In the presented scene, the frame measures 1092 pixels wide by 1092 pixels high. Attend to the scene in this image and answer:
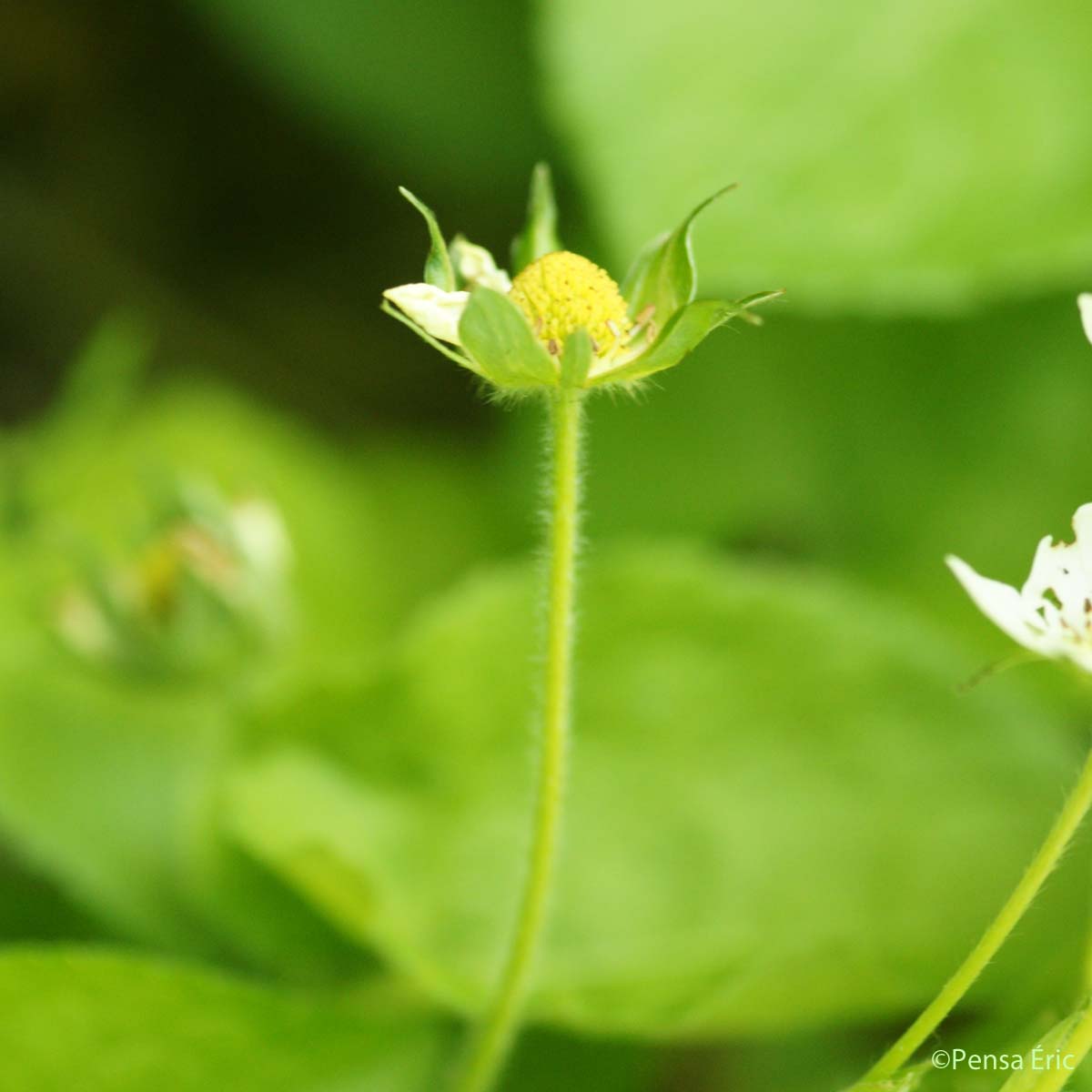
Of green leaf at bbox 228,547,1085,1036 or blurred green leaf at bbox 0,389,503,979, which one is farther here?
blurred green leaf at bbox 0,389,503,979

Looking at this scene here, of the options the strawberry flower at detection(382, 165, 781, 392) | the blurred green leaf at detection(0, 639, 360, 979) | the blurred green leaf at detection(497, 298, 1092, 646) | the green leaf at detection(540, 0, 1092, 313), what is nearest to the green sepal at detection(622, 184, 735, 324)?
the strawberry flower at detection(382, 165, 781, 392)

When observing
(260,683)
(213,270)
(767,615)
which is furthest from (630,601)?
(213,270)

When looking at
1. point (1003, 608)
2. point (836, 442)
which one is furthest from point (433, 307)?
point (836, 442)

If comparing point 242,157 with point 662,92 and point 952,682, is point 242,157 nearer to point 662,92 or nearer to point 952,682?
point 662,92

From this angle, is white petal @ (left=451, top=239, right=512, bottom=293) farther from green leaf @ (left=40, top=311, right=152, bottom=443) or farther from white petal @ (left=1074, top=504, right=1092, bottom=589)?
green leaf @ (left=40, top=311, right=152, bottom=443)

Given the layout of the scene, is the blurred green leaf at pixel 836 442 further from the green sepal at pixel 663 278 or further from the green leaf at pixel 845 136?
the green sepal at pixel 663 278

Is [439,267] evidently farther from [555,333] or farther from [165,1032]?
[165,1032]

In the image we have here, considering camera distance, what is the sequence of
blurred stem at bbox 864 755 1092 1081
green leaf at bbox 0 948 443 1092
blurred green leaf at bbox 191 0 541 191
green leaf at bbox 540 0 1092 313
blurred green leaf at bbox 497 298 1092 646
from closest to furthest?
blurred stem at bbox 864 755 1092 1081, green leaf at bbox 0 948 443 1092, green leaf at bbox 540 0 1092 313, blurred green leaf at bbox 497 298 1092 646, blurred green leaf at bbox 191 0 541 191

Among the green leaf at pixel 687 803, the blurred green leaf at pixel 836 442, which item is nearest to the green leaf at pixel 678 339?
the green leaf at pixel 687 803

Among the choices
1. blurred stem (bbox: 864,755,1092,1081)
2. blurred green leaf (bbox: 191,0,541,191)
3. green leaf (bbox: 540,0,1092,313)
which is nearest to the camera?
blurred stem (bbox: 864,755,1092,1081)
